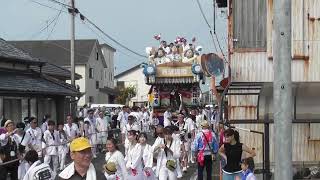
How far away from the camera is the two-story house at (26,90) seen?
23.0m

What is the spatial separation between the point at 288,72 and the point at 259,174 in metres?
7.30

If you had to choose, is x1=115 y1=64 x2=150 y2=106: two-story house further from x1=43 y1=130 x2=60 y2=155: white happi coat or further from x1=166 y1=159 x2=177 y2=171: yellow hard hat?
x1=166 y1=159 x2=177 y2=171: yellow hard hat

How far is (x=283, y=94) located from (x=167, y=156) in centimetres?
800

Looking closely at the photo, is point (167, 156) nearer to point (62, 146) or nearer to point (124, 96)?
point (62, 146)

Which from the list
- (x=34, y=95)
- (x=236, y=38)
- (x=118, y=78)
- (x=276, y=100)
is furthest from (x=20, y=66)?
(x=118, y=78)

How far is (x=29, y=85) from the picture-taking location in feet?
80.4

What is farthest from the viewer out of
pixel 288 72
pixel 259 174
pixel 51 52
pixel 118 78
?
pixel 118 78

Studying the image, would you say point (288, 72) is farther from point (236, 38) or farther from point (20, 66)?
point (20, 66)

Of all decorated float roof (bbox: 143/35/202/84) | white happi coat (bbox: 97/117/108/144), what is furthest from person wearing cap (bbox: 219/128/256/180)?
decorated float roof (bbox: 143/35/202/84)

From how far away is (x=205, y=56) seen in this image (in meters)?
13.0

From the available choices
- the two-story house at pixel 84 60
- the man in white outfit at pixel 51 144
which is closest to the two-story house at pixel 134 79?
the two-story house at pixel 84 60

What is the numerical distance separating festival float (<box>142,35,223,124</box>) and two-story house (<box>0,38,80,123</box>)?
27.3 ft

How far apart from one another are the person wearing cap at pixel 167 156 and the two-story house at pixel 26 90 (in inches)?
369

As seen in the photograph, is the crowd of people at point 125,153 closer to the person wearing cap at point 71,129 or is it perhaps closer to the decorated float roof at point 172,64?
the person wearing cap at point 71,129
